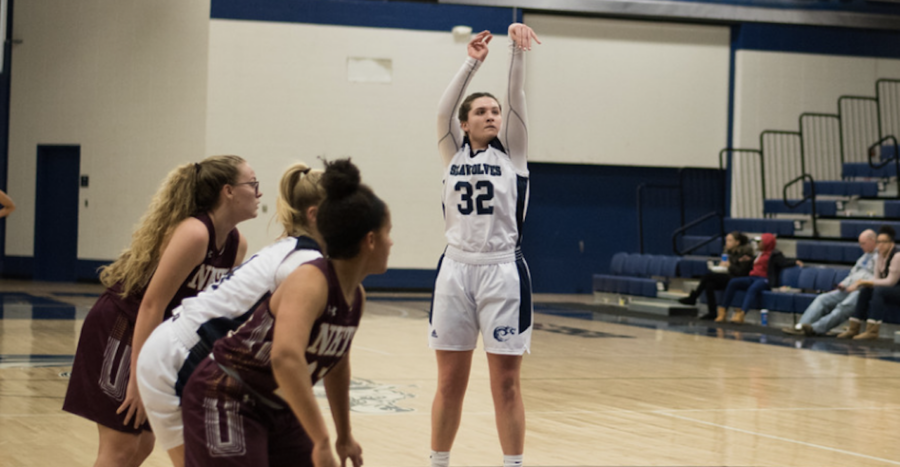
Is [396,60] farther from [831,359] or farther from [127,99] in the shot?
[831,359]

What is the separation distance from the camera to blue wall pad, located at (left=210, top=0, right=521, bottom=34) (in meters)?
17.5

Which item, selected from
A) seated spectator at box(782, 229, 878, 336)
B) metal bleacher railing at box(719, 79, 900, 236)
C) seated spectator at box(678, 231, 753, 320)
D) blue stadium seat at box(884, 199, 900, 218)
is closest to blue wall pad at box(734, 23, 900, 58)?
metal bleacher railing at box(719, 79, 900, 236)

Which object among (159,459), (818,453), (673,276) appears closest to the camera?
(159,459)

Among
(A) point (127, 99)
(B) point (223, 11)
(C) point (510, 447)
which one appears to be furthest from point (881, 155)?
(C) point (510, 447)

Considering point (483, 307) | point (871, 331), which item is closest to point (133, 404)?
point (483, 307)

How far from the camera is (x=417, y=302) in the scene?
652 inches

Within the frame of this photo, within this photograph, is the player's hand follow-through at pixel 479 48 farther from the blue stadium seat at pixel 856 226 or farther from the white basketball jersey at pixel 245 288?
A: the blue stadium seat at pixel 856 226

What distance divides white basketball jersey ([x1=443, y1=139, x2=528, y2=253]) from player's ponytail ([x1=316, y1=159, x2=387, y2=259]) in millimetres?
1794

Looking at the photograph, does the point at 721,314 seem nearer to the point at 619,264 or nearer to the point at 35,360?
the point at 619,264

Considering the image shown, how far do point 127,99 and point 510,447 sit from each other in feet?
→ 50.1

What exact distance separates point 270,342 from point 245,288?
0.83 feet

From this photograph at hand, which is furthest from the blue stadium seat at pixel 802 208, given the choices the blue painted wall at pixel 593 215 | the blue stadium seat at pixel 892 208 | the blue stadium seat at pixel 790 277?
the blue stadium seat at pixel 790 277

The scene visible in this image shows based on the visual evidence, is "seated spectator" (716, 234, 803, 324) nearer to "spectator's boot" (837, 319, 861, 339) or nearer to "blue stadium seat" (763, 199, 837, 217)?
"spectator's boot" (837, 319, 861, 339)

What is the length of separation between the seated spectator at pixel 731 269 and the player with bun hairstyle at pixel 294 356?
12.6 m
